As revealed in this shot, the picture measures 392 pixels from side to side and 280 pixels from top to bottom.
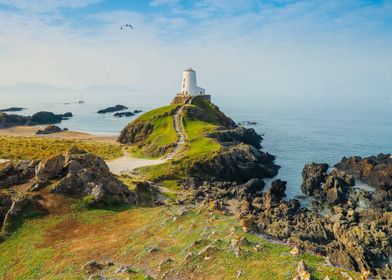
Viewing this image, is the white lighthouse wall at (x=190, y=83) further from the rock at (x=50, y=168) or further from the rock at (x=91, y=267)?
the rock at (x=91, y=267)

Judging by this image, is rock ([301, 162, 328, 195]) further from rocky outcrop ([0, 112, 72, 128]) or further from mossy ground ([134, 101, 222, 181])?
rocky outcrop ([0, 112, 72, 128])

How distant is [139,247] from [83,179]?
19.4 m

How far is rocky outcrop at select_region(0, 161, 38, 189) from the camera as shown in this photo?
46991 millimetres

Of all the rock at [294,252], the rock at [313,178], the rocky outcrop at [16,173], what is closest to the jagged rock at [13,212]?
the rocky outcrop at [16,173]

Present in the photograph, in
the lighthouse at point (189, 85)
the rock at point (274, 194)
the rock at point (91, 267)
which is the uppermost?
the lighthouse at point (189, 85)

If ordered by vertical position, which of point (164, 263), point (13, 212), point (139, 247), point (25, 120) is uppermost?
point (164, 263)

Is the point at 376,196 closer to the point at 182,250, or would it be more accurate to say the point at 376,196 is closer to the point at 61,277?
the point at 182,250

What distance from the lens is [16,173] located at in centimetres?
4950

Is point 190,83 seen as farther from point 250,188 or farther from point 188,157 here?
point 250,188

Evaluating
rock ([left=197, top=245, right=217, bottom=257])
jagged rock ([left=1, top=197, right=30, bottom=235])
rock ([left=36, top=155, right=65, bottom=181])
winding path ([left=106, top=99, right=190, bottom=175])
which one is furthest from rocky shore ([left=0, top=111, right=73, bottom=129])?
rock ([left=197, top=245, right=217, bottom=257])

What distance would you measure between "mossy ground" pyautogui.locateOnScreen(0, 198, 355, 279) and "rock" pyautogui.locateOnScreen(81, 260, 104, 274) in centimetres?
53

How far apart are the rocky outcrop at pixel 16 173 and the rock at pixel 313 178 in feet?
160

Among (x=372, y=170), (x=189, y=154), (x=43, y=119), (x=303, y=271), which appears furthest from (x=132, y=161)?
(x=43, y=119)

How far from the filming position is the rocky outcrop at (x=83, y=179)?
1746 inches
